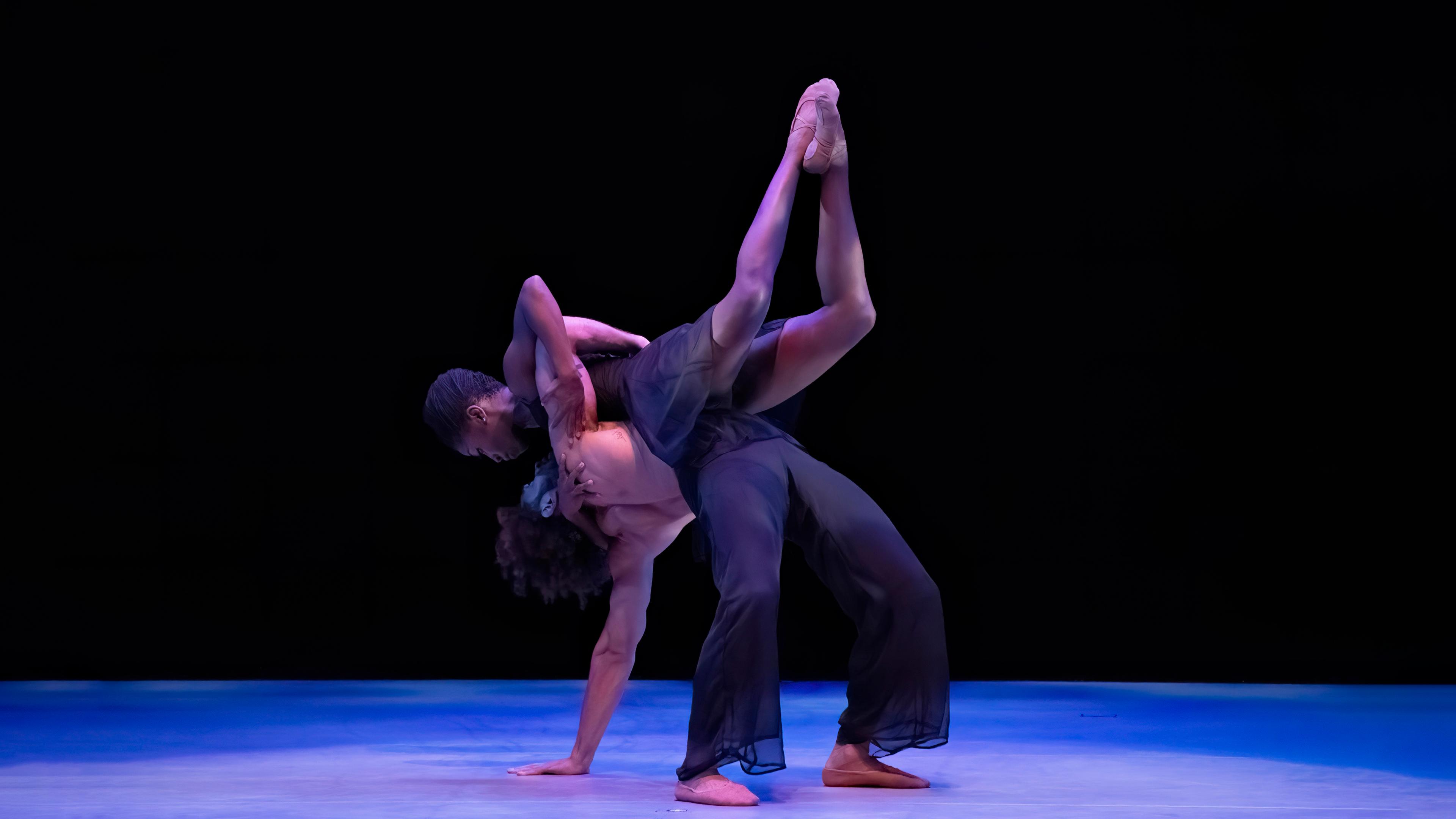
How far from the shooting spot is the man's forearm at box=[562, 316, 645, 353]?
3.02 meters

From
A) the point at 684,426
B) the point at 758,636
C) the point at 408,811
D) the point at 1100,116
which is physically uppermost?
the point at 1100,116

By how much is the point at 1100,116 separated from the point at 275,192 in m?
2.73

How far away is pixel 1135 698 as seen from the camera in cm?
428

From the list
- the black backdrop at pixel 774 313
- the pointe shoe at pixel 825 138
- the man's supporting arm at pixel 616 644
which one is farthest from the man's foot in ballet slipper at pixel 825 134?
the black backdrop at pixel 774 313

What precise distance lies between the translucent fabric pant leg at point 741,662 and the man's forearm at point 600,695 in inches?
14.1

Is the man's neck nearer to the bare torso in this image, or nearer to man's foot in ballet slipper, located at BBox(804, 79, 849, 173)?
the bare torso

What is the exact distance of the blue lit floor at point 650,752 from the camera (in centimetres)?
239

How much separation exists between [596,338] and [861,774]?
1067 mm

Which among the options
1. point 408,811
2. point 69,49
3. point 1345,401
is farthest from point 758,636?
point 69,49

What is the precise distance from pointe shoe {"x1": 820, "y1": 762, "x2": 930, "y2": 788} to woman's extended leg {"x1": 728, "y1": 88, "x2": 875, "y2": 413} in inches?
28.8

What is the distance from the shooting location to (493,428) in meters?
2.96

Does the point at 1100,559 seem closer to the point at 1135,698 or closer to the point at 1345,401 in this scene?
the point at 1135,698

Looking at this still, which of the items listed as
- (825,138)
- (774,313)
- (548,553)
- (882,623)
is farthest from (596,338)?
(774,313)

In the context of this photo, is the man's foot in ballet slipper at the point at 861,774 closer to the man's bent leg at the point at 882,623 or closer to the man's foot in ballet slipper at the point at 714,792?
the man's bent leg at the point at 882,623
